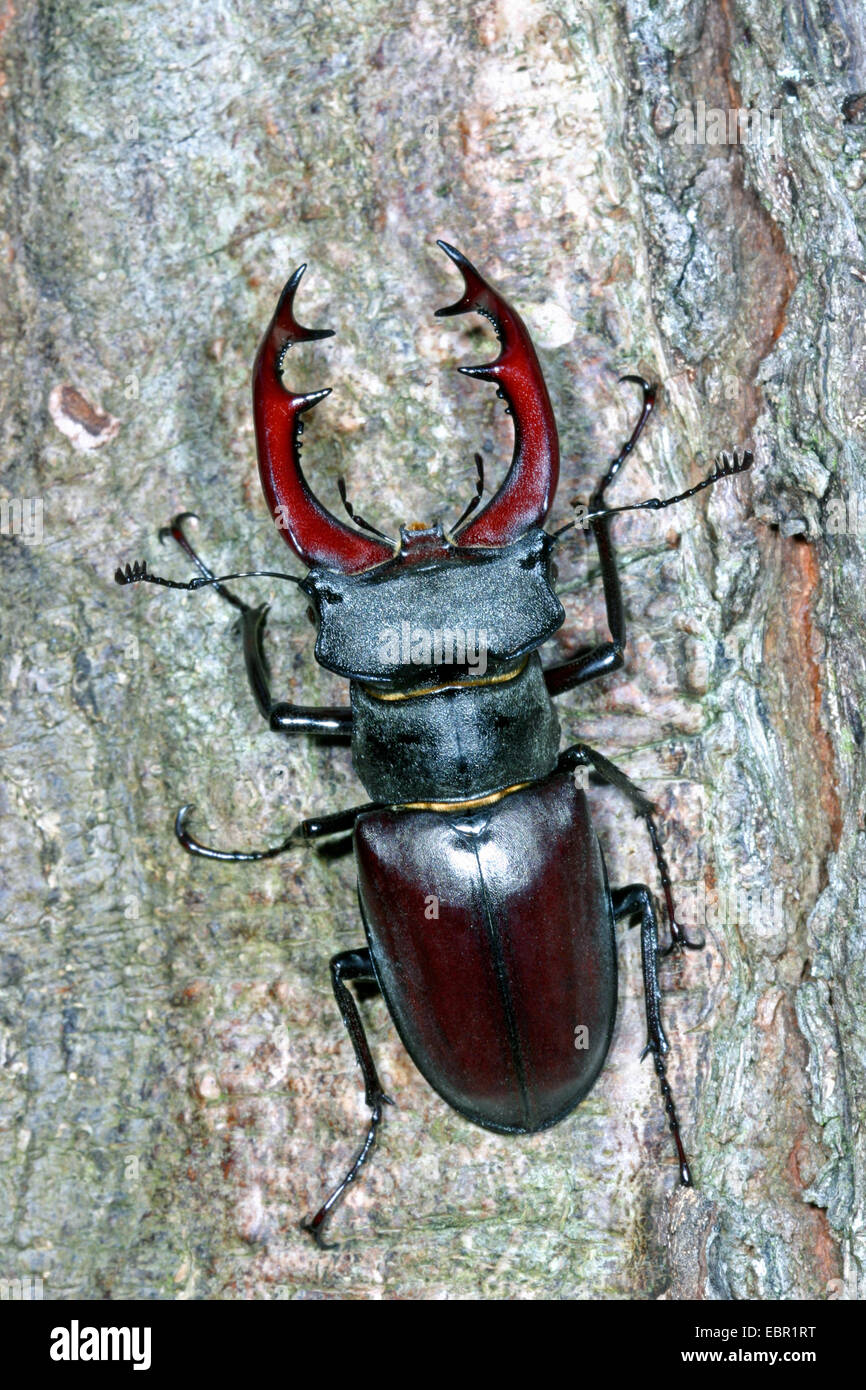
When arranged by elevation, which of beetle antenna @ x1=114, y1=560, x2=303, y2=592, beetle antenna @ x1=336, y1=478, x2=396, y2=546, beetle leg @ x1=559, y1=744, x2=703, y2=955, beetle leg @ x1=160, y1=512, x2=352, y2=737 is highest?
beetle antenna @ x1=336, y1=478, x2=396, y2=546

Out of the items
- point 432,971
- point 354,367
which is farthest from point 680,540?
point 432,971

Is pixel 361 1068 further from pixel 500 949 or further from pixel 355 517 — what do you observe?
pixel 355 517

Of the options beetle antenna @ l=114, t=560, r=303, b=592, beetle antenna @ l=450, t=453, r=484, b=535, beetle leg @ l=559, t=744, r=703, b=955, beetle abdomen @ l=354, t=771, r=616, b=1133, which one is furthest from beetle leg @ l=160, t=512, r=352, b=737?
beetle leg @ l=559, t=744, r=703, b=955

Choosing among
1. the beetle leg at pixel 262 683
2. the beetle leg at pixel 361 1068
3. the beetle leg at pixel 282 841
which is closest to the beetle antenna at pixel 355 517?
the beetle leg at pixel 262 683

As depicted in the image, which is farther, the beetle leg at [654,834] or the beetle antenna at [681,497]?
the beetle leg at [654,834]

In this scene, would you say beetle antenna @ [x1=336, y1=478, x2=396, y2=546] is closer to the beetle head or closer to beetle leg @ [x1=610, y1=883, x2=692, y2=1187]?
the beetle head

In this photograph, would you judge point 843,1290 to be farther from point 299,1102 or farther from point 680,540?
point 680,540

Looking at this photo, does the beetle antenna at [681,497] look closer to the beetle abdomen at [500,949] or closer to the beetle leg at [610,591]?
the beetle leg at [610,591]

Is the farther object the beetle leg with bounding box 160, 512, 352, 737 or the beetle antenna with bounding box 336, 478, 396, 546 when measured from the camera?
the beetle leg with bounding box 160, 512, 352, 737
